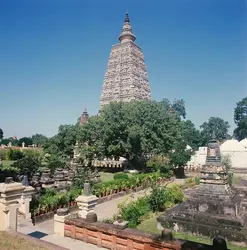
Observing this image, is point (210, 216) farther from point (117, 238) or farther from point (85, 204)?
point (85, 204)

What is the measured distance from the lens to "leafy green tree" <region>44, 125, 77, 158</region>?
3597 cm

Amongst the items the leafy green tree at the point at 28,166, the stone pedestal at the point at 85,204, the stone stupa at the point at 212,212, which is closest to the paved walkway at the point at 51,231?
the stone pedestal at the point at 85,204

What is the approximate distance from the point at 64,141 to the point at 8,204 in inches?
1204

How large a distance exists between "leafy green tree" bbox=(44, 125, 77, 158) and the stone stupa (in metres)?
28.0

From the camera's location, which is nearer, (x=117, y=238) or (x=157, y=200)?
(x=117, y=238)

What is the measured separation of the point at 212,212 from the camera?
9.02 m

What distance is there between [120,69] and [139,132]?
80.6 ft

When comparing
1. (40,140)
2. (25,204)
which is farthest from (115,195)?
(40,140)

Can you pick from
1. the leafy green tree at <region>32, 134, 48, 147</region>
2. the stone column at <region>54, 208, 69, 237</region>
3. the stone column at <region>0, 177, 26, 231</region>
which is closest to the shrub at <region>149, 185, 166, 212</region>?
the stone column at <region>54, 208, 69, 237</region>

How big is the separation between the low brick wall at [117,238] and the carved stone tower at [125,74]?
39838mm

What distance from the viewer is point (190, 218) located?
8.91 metres

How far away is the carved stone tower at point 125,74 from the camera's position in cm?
4734

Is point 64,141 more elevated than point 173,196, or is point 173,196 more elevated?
point 64,141

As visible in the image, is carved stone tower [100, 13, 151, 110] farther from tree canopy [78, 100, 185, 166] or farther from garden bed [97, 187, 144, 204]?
garden bed [97, 187, 144, 204]
